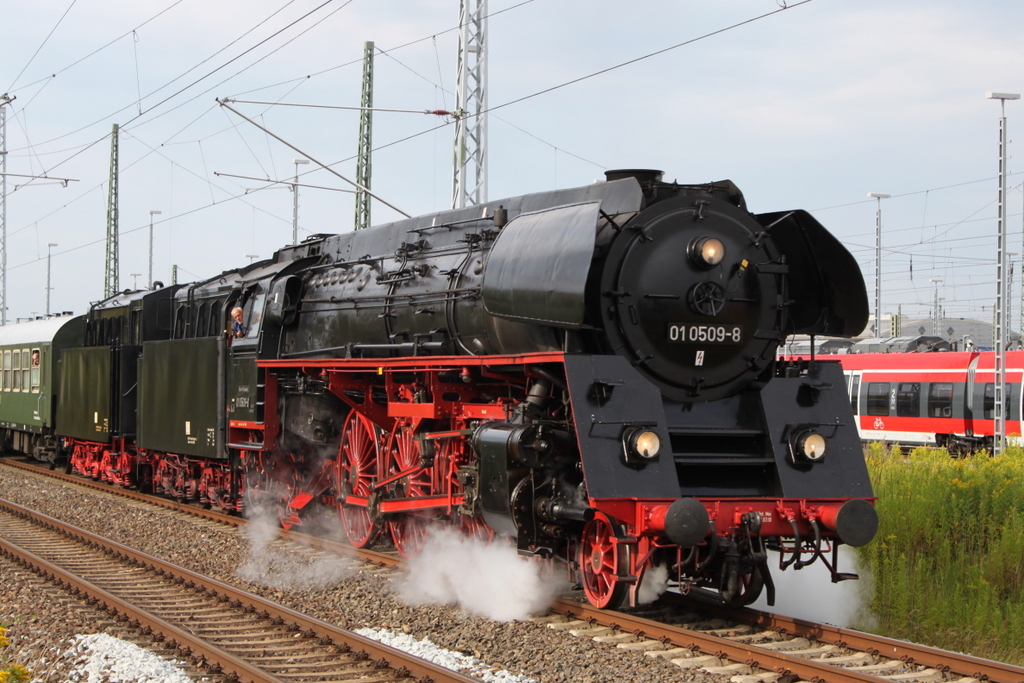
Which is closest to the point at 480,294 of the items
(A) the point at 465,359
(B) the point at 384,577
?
(A) the point at 465,359

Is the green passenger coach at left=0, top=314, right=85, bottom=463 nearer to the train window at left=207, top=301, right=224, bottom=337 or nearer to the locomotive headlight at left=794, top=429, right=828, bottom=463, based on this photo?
the train window at left=207, top=301, right=224, bottom=337

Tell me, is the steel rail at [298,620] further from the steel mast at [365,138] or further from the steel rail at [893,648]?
the steel mast at [365,138]

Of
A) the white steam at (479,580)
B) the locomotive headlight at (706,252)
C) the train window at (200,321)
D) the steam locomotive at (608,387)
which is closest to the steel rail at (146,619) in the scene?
the white steam at (479,580)

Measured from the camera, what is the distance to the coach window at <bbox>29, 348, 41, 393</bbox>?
73.6ft

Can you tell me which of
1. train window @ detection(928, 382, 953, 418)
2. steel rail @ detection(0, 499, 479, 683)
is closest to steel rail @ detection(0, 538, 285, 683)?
steel rail @ detection(0, 499, 479, 683)

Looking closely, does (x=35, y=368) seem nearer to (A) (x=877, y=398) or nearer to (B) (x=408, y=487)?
(B) (x=408, y=487)

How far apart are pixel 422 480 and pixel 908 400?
1929 centimetres

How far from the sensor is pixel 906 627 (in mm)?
8016

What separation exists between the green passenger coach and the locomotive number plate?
17.2 metres

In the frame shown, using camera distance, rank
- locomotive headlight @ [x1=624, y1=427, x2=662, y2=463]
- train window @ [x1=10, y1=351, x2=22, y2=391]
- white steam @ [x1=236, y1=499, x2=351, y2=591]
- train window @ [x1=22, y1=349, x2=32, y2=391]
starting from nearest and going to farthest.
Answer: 1. locomotive headlight @ [x1=624, y1=427, x2=662, y2=463]
2. white steam @ [x1=236, y1=499, x2=351, y2=591]
3. train window @ [x1=22, y1=349, x2=32, y2=391]
4. train window @ [x1=10, y1=351, x2=22, y2=391]

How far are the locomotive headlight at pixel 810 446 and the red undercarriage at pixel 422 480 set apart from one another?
0.35 meters

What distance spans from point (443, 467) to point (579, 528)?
1880 millimetres

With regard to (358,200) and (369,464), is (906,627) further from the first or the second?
(358,200)

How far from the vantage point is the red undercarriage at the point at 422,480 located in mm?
7328
